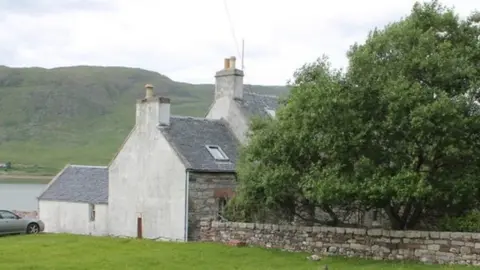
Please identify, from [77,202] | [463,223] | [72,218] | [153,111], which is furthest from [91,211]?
[463,223]

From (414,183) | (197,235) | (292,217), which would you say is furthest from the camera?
(197,235)

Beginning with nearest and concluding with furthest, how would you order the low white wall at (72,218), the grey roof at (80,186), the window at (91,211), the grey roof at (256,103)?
the grey roof at (256,103)
the low white wall at (72,218)
the window at (91,211)
the grey roof at (80,186)

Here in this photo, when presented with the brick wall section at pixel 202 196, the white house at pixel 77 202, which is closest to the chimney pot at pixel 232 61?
the brick wall section at pixel 202 196

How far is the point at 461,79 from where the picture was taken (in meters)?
24.1

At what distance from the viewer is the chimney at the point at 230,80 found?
40638 millimetres

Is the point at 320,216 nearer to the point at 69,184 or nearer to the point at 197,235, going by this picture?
the point at 197,235

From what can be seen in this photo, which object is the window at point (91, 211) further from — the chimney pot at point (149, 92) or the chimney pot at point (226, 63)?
the chimney pot at point (226, 63)

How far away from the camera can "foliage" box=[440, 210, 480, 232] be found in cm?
2502

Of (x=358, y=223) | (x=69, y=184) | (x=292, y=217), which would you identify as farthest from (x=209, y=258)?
(x=69, y=184)

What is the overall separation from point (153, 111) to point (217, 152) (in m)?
3.96

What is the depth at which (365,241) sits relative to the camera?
25922mm

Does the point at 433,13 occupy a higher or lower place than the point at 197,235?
higher

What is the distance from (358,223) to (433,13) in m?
9.12

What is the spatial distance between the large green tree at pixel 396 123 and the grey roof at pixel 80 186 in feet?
69.3
